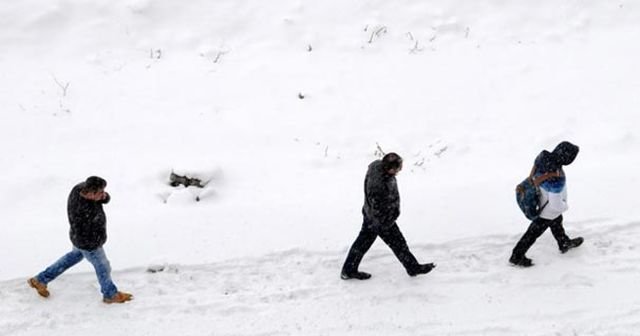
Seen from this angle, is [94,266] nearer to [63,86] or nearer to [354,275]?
[354,275]

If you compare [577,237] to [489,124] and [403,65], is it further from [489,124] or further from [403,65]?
[403,65]

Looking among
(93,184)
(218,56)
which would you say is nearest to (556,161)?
(93,184)

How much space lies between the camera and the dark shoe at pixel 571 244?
7262 millimetres

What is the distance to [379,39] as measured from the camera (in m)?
10.8

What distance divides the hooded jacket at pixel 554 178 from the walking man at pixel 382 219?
1373mm

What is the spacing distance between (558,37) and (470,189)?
403cm

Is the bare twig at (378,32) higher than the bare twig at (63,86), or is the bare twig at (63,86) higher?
the bare twig at (378,32)

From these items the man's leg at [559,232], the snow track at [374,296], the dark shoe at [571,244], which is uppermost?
the man's leg at [559,232]

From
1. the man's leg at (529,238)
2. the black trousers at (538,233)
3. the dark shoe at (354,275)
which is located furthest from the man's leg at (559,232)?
the dark shoe at (354,275)

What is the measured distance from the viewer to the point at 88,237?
628cm

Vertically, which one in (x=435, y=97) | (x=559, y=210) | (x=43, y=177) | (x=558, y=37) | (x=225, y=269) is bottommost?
(x=225, y=269)

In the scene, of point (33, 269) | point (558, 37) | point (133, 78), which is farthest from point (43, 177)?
point (558, 37)

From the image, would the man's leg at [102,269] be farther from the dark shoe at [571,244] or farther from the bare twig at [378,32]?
the bare twig at [378,32]

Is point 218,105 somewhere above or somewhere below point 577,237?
above
